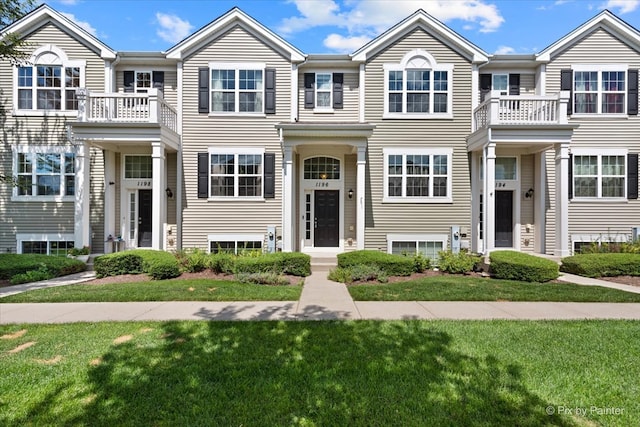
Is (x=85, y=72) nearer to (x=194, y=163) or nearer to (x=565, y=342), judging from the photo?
(x=194, y=163)

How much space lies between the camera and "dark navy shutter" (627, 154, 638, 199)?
502 inches

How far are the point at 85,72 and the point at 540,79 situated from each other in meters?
17.6

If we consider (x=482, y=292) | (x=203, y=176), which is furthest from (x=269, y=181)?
(x=482, y=292)

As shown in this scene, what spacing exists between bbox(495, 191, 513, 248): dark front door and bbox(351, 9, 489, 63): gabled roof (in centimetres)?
549

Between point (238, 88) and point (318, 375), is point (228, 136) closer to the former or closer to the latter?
point (238, 88)

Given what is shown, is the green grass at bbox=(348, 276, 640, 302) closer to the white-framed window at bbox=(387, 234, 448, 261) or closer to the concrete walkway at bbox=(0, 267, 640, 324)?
the concrete walkway at bbox=(0, 267, 640, 324)

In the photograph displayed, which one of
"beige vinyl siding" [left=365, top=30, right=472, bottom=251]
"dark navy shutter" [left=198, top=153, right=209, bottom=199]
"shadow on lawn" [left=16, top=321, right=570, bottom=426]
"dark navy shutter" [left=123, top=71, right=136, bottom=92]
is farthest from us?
"dark navy shutter" [left=123, top=71, right=136, bottom=92]

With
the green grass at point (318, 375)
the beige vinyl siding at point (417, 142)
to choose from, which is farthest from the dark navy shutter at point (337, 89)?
the green grass at point (318, 375)

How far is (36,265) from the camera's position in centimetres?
945

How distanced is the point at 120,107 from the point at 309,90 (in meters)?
6.86

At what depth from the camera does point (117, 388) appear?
10.6 feet

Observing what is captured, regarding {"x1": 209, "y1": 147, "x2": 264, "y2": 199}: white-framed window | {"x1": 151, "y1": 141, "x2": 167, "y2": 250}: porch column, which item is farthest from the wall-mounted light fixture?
{"x1": 151, "y1": 141, "x2": 167, "y2": 250}: porch column

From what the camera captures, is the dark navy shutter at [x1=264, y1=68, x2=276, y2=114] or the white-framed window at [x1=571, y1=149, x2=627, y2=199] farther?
the white-framed window at [x1=571, y1=149, x2=627, y2=199]

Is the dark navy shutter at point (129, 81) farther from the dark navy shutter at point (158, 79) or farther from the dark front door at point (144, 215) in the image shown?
the dark front door at point (144, 215)
